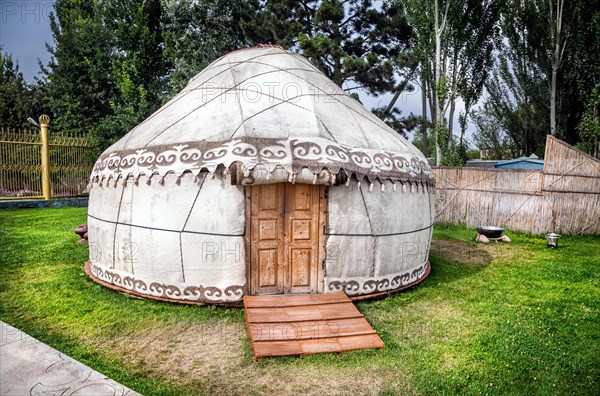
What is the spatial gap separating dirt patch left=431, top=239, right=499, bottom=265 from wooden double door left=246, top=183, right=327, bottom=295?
305 cm

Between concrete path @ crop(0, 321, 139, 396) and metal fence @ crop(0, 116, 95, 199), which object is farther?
metal fence @ crop(0, 116, 95, 199)

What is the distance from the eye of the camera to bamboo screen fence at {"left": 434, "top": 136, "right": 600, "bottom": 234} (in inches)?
294

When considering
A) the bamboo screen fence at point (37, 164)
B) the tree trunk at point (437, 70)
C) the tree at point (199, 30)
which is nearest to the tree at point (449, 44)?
the tree trunk at point (437, 70)

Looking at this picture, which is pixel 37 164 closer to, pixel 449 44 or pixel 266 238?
pixel 266 238

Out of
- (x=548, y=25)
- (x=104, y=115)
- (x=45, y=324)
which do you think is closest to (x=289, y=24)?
(x=104, y=115)

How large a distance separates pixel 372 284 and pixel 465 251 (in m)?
3.22

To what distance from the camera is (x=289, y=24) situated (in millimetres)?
12516

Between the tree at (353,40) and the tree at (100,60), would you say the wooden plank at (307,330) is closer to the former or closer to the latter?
the tree at (353,40)

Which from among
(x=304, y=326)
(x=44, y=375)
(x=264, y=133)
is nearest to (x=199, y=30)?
(x=264, y=133)

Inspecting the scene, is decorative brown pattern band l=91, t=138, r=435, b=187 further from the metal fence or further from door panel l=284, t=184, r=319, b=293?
the metal fence

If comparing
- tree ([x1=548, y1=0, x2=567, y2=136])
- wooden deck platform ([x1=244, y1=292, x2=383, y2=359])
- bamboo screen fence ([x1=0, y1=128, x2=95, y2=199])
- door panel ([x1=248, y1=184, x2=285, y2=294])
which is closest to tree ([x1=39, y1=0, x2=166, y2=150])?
bamboo screen fence ([x1=0, y1=128, x2=95, y2=199])

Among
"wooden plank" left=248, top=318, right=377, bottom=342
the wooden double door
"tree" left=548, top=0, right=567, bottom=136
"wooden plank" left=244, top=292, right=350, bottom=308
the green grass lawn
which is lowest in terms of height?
the green grass lawn

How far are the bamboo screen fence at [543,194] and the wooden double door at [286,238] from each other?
5.97 m

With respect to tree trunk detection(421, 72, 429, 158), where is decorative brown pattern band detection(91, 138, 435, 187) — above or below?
below
